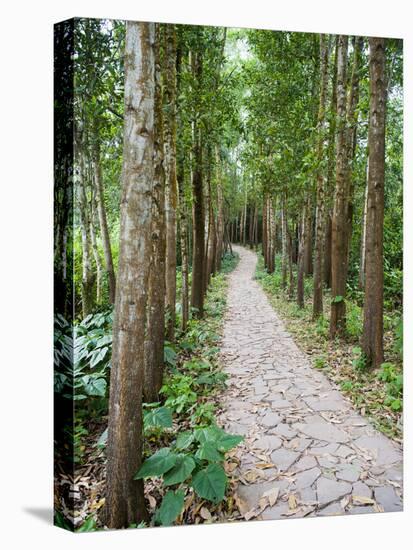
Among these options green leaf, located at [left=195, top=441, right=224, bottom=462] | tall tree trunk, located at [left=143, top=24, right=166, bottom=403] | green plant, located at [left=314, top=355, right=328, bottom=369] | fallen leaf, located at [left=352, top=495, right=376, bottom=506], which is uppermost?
tall tree trunk, located at [left=143, top=24, right=166, bottom=403]

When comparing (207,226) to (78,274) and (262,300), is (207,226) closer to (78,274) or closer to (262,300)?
(262,300)

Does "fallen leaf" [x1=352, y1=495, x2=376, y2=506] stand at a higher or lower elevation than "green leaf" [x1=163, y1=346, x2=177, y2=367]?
lower

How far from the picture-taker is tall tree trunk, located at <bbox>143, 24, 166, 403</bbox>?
3969mm

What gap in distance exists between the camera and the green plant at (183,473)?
3.09m

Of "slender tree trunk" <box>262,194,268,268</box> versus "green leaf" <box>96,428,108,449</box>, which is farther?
"slender tree trunk" <box>262,194,268,268</box>

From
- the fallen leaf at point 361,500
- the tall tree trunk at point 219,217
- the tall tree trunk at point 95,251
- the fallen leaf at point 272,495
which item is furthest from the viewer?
the tall tree trunk at point 219,217

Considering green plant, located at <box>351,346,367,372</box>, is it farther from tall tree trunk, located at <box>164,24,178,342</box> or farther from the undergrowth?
tall tree trunk, located at <box>164,24,178,342</box>

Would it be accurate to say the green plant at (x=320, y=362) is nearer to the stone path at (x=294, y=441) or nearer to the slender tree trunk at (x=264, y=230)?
the stone path at (x=294, y=441)

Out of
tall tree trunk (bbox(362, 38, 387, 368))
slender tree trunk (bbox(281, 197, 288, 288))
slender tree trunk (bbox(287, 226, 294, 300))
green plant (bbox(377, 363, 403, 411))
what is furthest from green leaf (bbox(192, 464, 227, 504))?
slender tree trunk (bbox(281, 197, 288, 288))

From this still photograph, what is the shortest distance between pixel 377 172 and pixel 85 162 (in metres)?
2.48

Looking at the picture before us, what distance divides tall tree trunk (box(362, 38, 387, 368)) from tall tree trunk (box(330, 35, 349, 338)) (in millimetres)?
387

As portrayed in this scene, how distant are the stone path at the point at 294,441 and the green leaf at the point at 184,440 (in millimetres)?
395

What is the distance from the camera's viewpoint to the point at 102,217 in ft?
11.1

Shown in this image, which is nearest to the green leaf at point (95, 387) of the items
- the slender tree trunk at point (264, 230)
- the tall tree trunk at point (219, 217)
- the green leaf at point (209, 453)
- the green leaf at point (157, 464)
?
the green leaf at point (157, 464)
